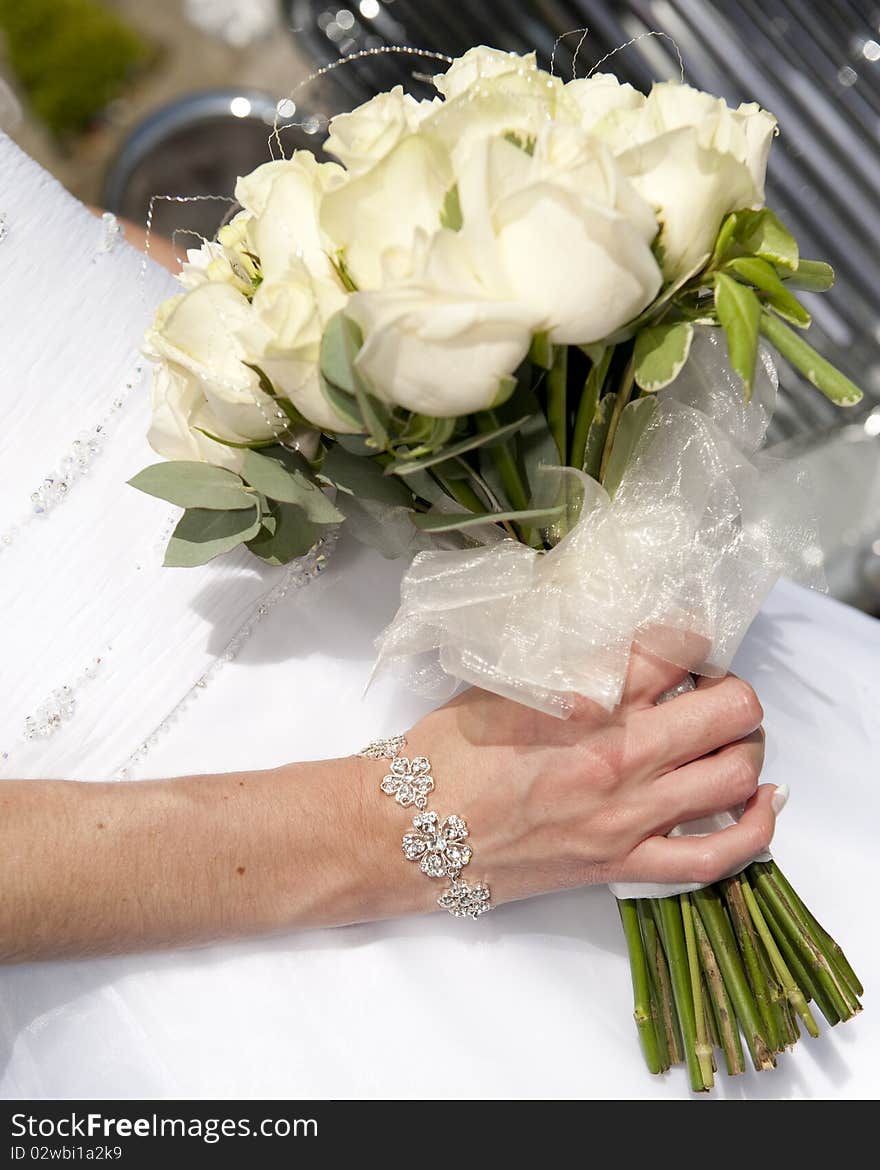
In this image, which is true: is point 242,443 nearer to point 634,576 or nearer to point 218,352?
point 218,352

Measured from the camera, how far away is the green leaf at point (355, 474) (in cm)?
79

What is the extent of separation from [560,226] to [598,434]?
9.7 inches

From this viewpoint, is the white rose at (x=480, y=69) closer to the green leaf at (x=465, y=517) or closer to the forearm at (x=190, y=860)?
the green leaf at (x=465, y=517)

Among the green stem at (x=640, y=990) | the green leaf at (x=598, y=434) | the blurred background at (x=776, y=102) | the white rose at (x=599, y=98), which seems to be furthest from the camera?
the blurred background at (x=776, y=102)

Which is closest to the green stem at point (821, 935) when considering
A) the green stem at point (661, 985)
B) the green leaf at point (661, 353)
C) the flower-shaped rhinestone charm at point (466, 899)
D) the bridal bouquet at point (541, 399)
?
the bridal bouquet at point (541, 399)

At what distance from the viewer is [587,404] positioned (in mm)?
786

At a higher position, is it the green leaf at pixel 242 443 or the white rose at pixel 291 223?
the white rose at pixel 291 223

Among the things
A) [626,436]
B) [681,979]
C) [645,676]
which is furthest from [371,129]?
[681,979]

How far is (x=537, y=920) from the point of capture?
38.7 inches

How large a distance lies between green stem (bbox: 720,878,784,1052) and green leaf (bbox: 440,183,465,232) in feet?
1.99

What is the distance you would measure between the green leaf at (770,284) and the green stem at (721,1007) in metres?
0.51

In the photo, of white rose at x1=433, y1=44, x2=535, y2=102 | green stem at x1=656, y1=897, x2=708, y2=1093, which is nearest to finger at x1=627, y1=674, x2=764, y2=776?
green stem at x1=656, y1=897, x2=708, y2=1093

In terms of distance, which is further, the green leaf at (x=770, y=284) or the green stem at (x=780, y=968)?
the green stem at (x=780, y=968)

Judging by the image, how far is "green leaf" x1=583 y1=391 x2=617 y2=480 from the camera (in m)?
0.82
